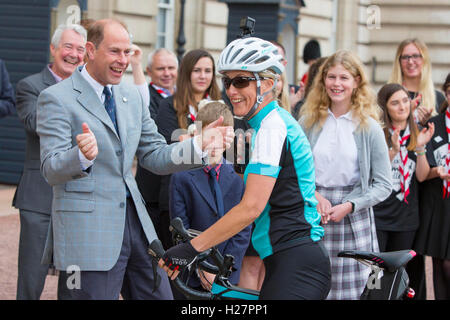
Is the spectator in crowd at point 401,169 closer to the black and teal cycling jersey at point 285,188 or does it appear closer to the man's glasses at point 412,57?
the man's glasses at point 412,57

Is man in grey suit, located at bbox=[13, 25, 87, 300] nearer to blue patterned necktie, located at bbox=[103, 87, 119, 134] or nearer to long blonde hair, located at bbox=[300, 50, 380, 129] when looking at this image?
blue patterned necktie, located at bbox=[103, 87, 119, 134]

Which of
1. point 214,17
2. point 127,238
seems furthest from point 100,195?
point 214,17

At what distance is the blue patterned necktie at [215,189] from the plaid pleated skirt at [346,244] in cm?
69

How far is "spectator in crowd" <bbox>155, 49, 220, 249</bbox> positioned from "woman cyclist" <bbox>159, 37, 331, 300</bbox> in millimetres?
2469

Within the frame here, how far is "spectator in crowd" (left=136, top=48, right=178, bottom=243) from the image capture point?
6.58m

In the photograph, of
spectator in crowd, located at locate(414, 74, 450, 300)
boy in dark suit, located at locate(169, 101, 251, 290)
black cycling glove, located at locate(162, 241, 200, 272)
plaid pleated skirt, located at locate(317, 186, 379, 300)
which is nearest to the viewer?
black cycling glove, located at locate(162, 241, 200, 272)

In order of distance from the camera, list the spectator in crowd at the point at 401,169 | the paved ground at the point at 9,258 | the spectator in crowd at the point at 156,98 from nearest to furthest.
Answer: the spectator in crowd at the point at 156,98 < the spectator in crowd at the point at 401,169 < the paved ground at the point at 9,258

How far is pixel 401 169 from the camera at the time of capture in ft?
22.1

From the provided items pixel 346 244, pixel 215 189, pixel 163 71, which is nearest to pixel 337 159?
pixel 346 244

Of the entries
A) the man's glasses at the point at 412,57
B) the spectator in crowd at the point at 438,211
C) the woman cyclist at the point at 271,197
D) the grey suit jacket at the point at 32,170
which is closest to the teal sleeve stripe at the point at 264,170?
the woman cyclist at the point at 271,197

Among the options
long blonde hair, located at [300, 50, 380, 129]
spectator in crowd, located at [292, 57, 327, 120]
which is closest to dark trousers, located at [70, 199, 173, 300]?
long blonde hair, located at [300, 50, 380, 129]

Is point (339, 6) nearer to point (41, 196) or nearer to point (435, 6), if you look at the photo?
point (435, 6)

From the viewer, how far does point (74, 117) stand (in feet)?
14.4

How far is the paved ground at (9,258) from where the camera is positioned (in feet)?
23.7
